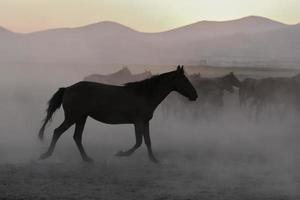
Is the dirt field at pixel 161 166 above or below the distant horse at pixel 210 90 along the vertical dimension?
below

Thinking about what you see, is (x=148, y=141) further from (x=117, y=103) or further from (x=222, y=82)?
(x=222, y=82)

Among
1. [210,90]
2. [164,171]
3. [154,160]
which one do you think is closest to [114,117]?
[154,160]

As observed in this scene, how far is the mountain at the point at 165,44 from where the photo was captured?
123688 mm

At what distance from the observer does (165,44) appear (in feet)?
502

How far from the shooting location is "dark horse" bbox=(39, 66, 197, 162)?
10.9 metres

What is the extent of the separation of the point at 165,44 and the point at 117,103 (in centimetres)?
14284

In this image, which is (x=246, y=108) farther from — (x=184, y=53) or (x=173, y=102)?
(x=184, y=53)

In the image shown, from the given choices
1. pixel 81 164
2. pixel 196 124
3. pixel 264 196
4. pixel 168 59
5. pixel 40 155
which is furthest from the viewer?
pixel 168 59

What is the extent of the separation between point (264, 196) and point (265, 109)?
13857 mm

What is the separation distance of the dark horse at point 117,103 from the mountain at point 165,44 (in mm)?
103348

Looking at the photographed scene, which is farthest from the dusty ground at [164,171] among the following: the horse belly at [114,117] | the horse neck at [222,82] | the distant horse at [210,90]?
the horse neck at [222,82]

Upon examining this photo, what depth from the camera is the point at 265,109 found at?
71.2 ft

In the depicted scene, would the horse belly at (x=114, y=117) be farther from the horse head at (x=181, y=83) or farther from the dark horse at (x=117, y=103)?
the horse head at (x=181, y=83)

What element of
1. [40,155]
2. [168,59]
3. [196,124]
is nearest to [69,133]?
[40,155]
